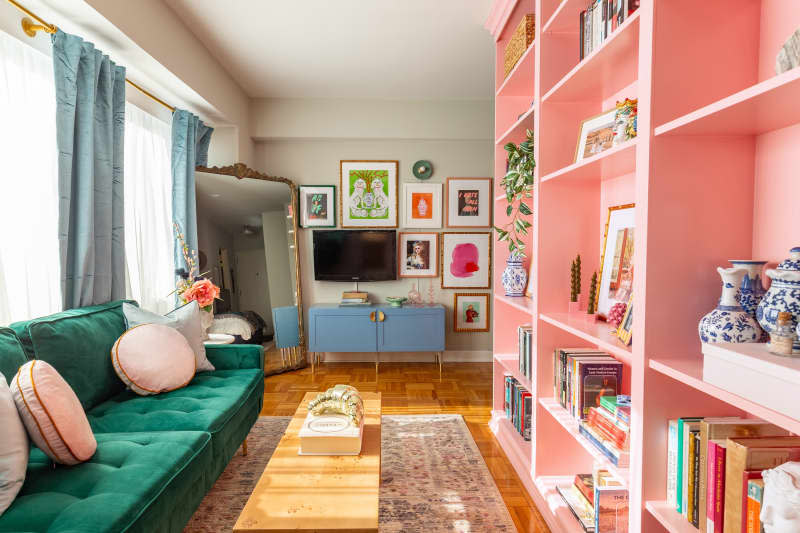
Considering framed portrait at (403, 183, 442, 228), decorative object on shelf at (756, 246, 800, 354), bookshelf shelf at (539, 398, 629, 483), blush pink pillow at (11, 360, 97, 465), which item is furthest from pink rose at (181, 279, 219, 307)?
decorative object on shelf at (756, 246, 800, 354)

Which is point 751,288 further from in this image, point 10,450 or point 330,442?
point 10,450

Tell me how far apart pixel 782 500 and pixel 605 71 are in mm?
1500

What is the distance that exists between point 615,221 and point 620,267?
21cm

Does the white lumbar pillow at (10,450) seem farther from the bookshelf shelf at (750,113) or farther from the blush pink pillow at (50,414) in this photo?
the bookshelf shelf at (750,113)

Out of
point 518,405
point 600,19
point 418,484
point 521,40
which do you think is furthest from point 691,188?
point 418,484

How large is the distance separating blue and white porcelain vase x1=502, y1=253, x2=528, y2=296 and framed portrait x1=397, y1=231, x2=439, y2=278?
77.3 inches

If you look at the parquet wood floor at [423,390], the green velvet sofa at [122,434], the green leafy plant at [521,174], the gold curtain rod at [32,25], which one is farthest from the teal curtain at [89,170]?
the green leafy plant at [521,174]

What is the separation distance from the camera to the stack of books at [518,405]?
246cm

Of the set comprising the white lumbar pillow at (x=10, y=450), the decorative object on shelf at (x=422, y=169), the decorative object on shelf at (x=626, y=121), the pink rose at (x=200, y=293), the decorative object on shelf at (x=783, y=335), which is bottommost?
the white lumbar pillow at (x=10, y=450)

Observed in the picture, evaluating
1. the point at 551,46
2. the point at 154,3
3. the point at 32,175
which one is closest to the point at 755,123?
the point at 551,46

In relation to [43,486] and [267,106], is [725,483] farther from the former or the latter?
[267,106]

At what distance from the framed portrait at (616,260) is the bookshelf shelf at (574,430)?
0.46m

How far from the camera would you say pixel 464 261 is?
15.1 ft

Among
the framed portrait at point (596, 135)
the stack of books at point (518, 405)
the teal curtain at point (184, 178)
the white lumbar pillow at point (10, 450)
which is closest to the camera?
the white lumbar pillow at point (10, 450)
